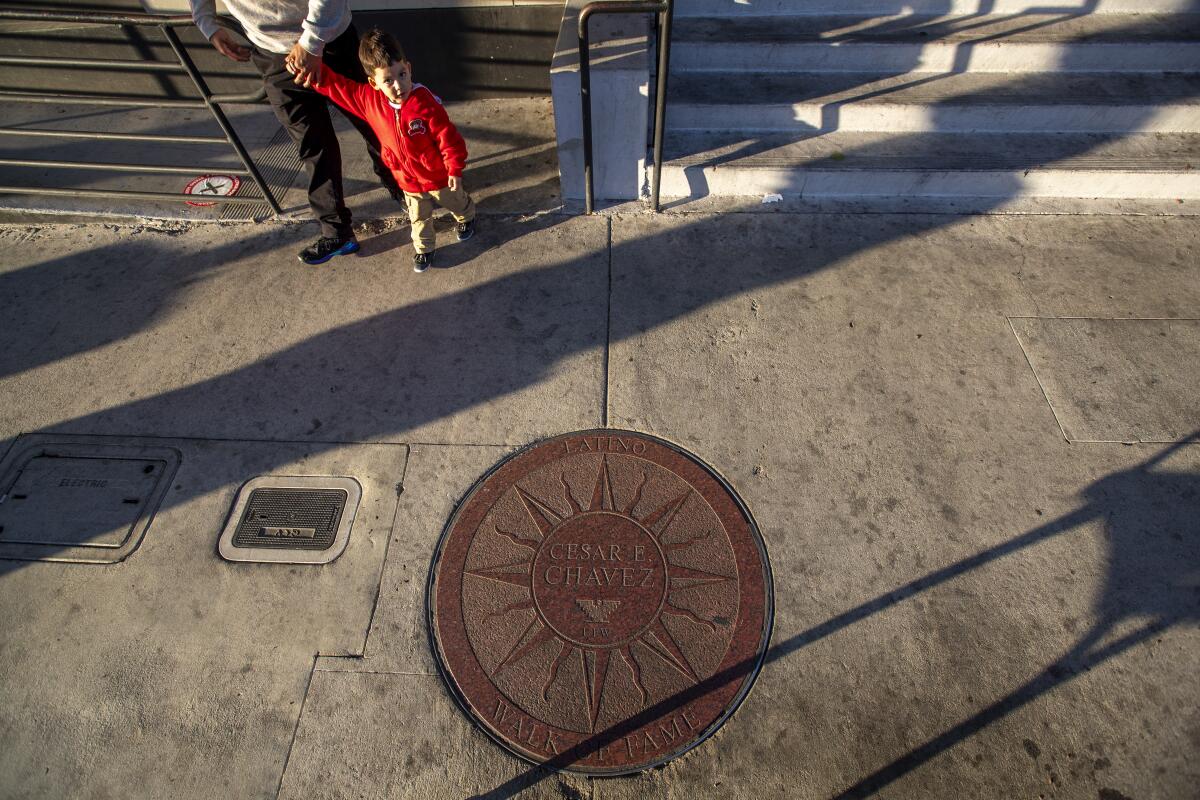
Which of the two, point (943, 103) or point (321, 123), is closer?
point (321, 123)

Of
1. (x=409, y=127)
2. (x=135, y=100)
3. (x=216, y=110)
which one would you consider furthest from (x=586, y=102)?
(x=135, y=100)

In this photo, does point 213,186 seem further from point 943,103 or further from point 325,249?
point 943,103

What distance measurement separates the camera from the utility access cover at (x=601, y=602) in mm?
2387

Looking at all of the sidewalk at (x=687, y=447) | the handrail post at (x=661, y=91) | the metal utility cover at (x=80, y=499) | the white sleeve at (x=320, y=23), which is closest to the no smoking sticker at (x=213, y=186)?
the sidewalk at (x=687, y=447)

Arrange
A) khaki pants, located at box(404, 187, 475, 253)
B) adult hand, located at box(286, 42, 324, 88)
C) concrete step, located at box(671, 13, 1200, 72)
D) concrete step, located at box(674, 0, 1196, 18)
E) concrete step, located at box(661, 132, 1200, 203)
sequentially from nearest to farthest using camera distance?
adult hand, located at box(286, 42, 324, 88) → khaki pants, located at box(404, 187, 475, 253) → concrete step, located at box(661, 132, 1200, 203) → concrete step, located at box(671, 13, 1200, 72) → concrete step, located at box(674, 0, 1196, 18)

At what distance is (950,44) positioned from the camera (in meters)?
4.16

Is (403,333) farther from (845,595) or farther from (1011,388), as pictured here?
(1011,388)

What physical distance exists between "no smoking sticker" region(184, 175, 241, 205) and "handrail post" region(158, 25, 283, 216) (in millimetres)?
219

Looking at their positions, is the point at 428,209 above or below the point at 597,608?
above

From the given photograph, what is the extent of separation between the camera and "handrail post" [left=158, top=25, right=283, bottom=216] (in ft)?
10.9

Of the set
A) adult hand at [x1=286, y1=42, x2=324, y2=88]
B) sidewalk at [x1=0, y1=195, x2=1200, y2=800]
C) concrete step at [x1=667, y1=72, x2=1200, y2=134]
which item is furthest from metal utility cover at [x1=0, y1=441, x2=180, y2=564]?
concrete step at [x1=667, y1=72, x2=1200, y2=134]

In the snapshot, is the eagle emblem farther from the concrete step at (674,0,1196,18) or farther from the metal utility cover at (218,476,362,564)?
the concrete step at (674,0,1196,18)

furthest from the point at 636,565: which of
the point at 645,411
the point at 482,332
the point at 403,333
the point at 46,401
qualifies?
the point at 46,401

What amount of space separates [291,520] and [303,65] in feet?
7.29
